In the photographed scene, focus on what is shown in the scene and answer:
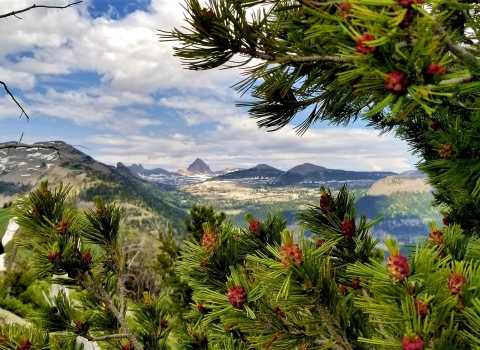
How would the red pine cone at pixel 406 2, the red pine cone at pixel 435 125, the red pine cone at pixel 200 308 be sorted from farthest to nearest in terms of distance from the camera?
the red pine cone at pixel 200 308 → the red pine cone at pixel 435 125 → the red pine cone at pixel 406 2

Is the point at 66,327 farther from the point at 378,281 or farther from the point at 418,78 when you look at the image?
→ the point at 418,78

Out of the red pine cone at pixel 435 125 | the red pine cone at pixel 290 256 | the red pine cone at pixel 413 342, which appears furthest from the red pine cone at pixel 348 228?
the red pine cone at pixel 413 342

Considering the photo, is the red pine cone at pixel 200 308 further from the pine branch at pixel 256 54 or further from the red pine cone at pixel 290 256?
the pine branch at pixel 256 54

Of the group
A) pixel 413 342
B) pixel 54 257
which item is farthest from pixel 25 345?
pixel 413 342

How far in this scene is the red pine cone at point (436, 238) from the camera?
2.35 m

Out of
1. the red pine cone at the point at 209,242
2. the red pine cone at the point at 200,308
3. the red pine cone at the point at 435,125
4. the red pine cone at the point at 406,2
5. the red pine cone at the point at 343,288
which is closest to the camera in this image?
the red pine cone at the point at 406,2

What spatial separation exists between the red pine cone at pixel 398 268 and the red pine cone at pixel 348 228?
1.29 m

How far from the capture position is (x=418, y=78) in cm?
116

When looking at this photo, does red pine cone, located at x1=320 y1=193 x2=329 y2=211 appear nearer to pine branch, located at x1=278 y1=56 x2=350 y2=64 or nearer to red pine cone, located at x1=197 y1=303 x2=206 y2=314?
pine branch, located at x1=278 y1=56 x2=350 y2=64

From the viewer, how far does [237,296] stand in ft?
6.44

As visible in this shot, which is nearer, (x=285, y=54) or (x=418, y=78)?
(x=418, y=78)

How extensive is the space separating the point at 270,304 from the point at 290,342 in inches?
9.3

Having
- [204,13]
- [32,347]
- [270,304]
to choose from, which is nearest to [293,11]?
[204,13]

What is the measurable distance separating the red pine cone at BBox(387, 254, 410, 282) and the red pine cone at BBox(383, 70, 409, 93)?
59cm
